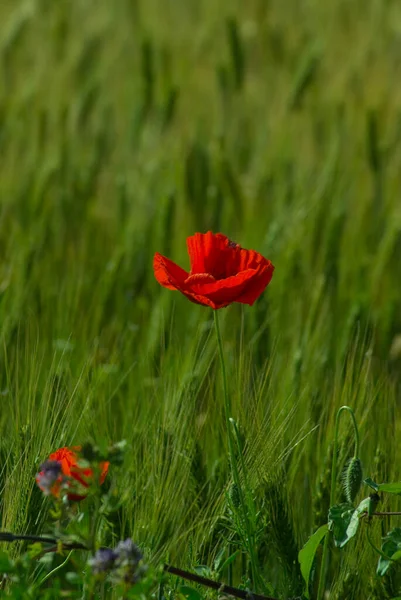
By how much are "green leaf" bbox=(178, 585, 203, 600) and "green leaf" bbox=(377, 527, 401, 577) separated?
151 millimetres

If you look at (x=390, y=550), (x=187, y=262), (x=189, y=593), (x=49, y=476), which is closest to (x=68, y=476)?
(x=49, y=476)

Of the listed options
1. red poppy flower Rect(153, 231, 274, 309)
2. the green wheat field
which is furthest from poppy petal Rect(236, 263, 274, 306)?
the green wheat field

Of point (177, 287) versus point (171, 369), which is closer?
point (177, 287)

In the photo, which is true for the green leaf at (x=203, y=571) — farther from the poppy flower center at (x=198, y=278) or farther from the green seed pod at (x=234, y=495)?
the poppy flower center at (x=198, y=278)

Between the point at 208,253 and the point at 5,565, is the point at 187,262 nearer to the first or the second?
the point at 208,253

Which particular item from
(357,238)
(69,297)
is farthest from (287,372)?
(357,238)

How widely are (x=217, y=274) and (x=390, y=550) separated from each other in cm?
28

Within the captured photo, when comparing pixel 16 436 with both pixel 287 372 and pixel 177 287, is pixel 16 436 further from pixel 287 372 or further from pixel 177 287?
pixel 287 372

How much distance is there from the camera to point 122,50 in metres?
3.38

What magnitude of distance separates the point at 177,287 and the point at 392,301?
971 mm

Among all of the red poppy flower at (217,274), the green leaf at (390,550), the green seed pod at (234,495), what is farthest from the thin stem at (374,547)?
the red poppy flower at (217,274)

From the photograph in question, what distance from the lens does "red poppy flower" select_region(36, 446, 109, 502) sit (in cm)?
77

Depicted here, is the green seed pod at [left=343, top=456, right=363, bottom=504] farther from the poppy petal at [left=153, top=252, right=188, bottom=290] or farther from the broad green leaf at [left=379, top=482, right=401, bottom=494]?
the poppy petal at [left=153, top=252, right=188, bottom=290]

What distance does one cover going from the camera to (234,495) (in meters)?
0.96
